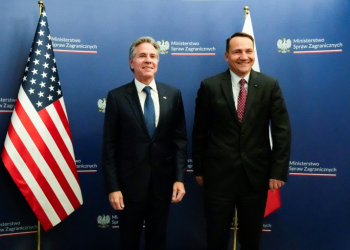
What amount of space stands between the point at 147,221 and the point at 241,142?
83cm

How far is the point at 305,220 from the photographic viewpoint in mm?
2834

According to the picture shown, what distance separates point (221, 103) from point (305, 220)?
165 centimetres

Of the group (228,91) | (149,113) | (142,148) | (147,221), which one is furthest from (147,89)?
(147,221)

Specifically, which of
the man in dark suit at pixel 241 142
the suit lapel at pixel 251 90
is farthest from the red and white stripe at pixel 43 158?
the suit lapel at pixel 251 90

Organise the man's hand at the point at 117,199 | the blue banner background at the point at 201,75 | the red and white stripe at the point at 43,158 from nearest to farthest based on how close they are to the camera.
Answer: the man's hand at the point at 117,199
the red and white stripe at the point at 43,158
the blue banner background at the point at 201,75

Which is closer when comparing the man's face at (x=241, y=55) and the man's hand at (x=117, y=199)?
the man's hand at (x=117, y=199)

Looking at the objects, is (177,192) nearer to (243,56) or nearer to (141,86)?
(141,86)

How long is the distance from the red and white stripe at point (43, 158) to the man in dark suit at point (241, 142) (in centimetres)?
114

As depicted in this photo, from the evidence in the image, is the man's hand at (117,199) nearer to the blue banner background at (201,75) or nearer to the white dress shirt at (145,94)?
the white dress shirt at (145,94)

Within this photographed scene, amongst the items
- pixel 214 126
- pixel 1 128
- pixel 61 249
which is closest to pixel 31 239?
pixel 61 249

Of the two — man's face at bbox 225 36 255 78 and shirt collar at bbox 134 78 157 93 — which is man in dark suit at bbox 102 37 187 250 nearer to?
shirt collar at bbox 134 78 157 93

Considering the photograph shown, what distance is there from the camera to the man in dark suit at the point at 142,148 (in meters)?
1.86

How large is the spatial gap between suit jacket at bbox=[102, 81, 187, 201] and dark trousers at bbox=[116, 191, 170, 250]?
2.5 inches

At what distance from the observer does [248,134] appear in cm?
192
